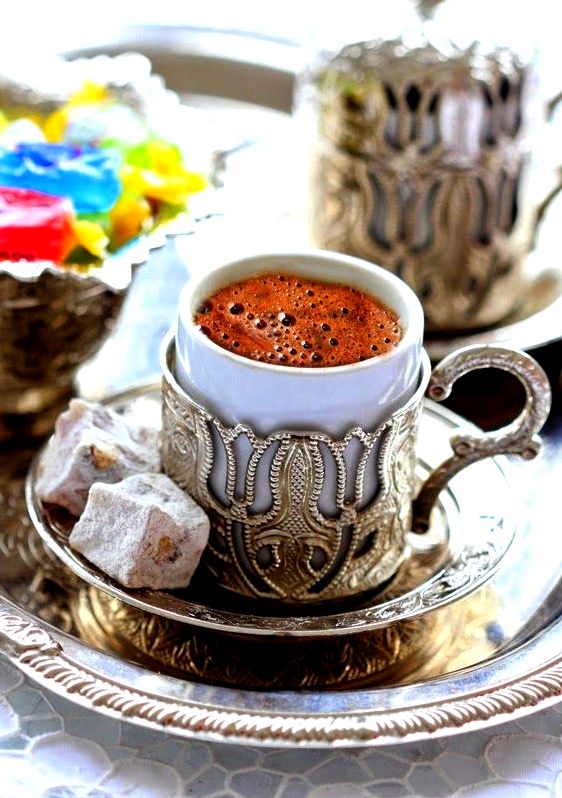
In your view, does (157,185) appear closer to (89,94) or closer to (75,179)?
(75,179)

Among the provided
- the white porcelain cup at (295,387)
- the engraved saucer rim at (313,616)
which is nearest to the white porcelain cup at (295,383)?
the white porcelain cup at (295,387)

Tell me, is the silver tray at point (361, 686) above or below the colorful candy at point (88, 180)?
below

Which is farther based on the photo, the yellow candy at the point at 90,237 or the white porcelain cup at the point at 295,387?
the yellow candy at the point at 90,237

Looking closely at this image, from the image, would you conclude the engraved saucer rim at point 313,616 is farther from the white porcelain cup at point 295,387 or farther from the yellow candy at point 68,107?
the yellow candy at point 68,107

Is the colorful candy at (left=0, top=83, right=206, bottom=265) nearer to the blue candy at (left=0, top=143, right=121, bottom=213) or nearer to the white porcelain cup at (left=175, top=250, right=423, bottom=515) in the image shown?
Answer: the blue candy at (left=0, top=143, right=121, bottom=213)

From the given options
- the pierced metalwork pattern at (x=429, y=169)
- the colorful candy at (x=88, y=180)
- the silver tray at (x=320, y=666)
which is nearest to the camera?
the silver tray at (x=320, y=666)

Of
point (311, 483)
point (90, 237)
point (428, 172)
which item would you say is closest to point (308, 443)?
point (311, 483)

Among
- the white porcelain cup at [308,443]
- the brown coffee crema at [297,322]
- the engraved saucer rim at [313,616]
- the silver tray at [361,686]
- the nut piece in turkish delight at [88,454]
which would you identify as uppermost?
the brown coffee crema at [297,322]
